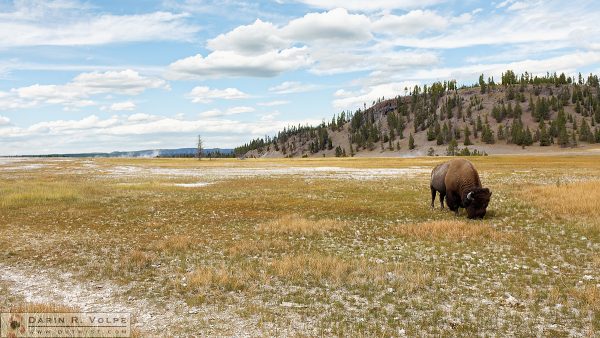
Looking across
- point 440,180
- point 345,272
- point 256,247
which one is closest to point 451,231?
point 345,272

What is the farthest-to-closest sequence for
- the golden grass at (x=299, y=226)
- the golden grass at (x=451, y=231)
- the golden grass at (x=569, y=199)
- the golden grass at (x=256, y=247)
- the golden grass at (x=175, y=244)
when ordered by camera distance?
1. the golden grass at (x=569, y=199)
2. the golden grass at (x=299, y=226)
3. the golden grass at (x=451, y=231)
4. the golden grass at (x=175, y=244)
5. the golden grass at (x=256, y=247)

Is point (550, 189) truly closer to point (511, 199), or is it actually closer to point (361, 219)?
point (511, 199)

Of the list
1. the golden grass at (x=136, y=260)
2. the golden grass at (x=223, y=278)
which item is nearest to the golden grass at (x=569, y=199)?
the golden grass at (x=223, y=278)

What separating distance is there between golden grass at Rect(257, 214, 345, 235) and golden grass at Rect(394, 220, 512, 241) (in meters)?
3.34

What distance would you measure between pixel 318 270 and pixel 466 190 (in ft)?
44.6

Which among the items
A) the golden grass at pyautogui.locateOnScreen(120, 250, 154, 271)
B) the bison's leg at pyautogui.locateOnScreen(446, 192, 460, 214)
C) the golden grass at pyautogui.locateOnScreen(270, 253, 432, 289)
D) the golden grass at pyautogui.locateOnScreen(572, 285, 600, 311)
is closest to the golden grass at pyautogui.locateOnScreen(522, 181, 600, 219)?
the bison's leg at pyautogui.locateOnScreen(446, 192, 460, 214)

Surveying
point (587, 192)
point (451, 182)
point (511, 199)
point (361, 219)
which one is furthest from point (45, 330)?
point (587, 192)

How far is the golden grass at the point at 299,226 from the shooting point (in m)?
19.8

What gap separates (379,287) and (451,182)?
14.6 m

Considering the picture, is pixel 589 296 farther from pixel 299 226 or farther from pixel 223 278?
pixel 299 226

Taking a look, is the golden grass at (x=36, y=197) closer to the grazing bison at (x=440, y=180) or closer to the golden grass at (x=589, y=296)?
the grazing bison at (x=440, y=180)

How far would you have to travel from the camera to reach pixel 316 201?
31.5m

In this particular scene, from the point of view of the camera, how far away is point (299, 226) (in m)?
20.5

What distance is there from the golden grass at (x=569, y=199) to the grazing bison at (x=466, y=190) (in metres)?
5.15
